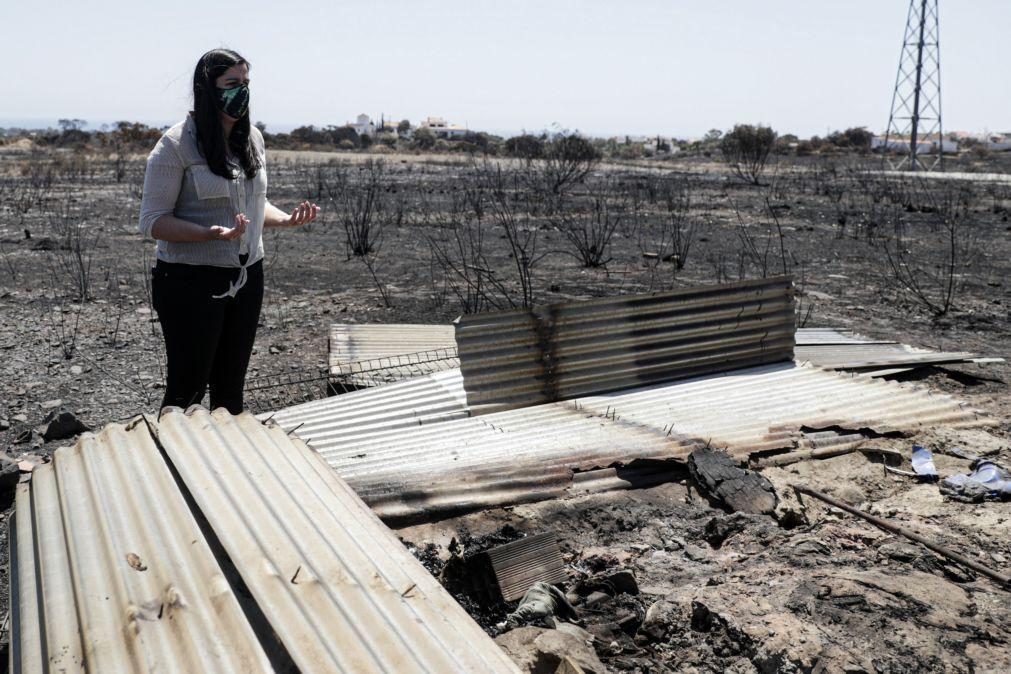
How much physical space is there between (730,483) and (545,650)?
146 cm

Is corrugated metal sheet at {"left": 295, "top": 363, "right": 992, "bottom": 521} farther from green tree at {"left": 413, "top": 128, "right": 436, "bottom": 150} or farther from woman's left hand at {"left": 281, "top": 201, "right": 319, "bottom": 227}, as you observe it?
green tree at {"left": 413, "top": 128, "right": 436, "bottom": 150}

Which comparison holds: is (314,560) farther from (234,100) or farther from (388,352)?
(388,352)

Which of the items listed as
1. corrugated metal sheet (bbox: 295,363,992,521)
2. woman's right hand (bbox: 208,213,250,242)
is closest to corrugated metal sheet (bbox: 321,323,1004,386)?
corrugated metal sheet (bbox: 295,363,992,521)

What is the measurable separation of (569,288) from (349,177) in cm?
1793

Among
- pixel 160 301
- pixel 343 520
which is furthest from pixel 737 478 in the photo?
pixel 160 301

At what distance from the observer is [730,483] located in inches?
145

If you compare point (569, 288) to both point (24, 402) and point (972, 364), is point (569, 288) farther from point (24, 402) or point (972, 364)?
point (24, 402)

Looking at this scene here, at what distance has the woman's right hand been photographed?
10.3 ft

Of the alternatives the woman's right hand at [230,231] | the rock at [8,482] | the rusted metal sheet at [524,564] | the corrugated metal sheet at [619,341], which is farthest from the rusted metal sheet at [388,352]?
the rusted metal sheet at [524,564]

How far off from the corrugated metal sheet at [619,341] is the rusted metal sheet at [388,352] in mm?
914

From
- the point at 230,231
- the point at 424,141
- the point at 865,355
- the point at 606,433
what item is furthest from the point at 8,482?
the point at 424,141

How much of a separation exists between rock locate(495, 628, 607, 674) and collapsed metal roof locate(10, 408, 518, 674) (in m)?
0.53

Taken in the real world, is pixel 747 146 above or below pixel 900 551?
above

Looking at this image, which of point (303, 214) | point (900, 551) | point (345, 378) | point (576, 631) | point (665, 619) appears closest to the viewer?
point (576, 631)
